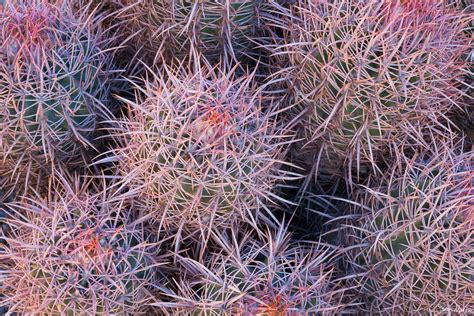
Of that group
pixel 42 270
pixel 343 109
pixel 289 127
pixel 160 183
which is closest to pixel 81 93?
pixel 160 183

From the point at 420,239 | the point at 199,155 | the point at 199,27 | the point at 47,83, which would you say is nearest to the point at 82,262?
the point at 199,155

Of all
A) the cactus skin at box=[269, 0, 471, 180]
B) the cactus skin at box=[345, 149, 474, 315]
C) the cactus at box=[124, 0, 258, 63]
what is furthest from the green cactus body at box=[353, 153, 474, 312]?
the cactus at box=[124, 0, 258, 63]

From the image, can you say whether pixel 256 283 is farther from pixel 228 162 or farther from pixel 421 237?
pixel 421 237

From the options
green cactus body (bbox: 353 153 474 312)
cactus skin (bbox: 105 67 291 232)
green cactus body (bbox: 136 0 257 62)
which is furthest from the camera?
green cactus body (bbox: 136 0 257 62)

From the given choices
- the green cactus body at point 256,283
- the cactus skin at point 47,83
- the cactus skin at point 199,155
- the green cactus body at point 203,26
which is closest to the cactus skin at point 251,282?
the green cactus body at point 256,283

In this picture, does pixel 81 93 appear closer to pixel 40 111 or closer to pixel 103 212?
pixel 40 111

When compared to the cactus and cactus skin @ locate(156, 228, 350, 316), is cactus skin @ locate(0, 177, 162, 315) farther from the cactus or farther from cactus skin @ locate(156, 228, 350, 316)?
the cactus

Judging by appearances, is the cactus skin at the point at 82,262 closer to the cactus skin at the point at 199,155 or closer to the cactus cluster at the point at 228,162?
the cactus cluster at the point at 228,162
